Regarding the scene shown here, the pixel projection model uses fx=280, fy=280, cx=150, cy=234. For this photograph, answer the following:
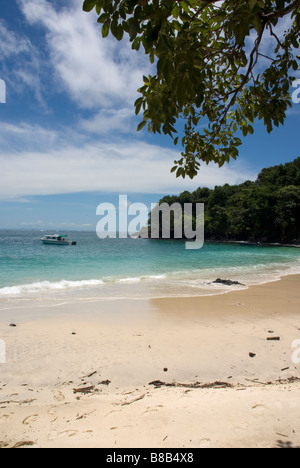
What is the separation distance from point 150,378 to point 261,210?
67.4 meters

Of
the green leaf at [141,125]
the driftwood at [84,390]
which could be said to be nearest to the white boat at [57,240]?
the driftwood at [84,390]

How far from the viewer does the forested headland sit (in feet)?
203

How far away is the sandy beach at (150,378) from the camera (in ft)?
8.66

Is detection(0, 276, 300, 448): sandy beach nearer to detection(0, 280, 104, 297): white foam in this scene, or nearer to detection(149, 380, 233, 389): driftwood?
detection(149, 380, 233, 389): driftwood

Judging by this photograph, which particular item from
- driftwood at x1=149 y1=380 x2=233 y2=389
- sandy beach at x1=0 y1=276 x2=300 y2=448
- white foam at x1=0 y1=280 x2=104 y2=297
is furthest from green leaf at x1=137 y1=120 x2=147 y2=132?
white foam at x1=0 y1=280 x2=104 y2=297

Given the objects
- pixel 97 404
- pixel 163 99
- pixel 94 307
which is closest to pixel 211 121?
pixel 163 99

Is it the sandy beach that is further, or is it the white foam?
the white foam

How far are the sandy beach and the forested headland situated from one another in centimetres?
5903

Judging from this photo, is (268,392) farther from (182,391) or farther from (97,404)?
(97,404)

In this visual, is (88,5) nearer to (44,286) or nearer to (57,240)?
(44,286)

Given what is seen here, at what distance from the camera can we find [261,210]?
66.0 metres

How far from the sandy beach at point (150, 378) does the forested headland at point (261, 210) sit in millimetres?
59028

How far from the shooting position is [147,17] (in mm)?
1839
